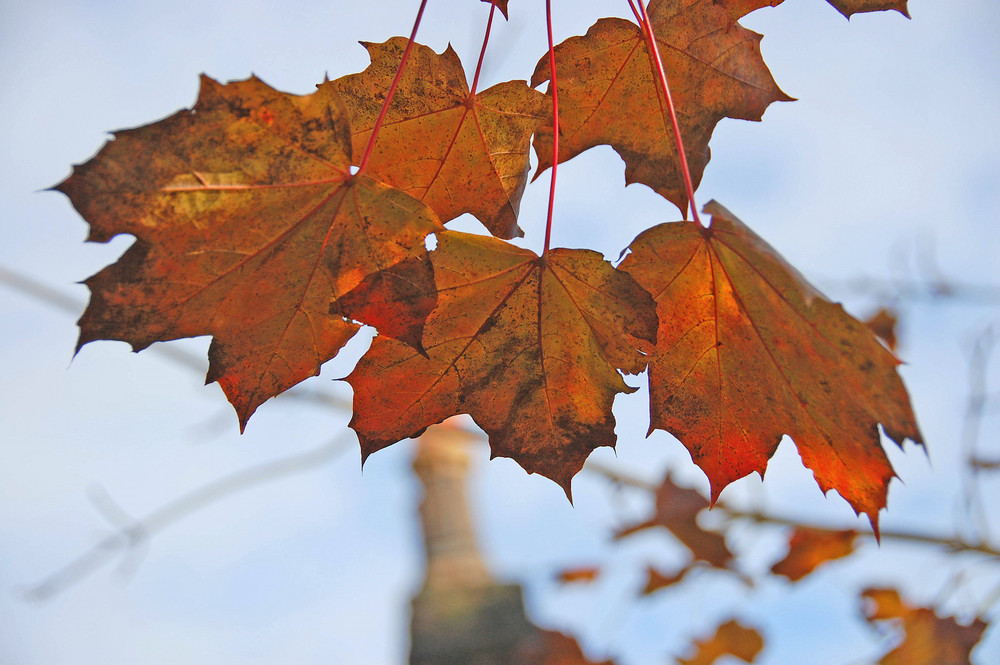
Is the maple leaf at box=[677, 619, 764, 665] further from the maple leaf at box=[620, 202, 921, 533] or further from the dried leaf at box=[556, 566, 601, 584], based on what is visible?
the maple leaf at box=[620, 202, 921, 533]

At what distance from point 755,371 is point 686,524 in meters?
2.22

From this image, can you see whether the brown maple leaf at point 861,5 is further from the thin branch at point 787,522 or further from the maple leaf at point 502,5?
the thin branch at point 787,522

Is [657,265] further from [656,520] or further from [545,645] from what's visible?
[545,645]

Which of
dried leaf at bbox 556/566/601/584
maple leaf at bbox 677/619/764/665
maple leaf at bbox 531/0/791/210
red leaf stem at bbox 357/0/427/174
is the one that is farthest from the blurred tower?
red leaf stem at bbox 357/0/427/174

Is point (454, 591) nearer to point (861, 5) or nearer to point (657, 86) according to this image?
point (657, 86)

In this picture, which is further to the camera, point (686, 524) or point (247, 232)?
point (686, 524)

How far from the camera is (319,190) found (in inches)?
32.6

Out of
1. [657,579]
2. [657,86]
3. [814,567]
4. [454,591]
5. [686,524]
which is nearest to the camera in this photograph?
[657,86]

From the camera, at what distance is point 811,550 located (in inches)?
111

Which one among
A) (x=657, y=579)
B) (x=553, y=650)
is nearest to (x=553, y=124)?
(x=657, y=579)

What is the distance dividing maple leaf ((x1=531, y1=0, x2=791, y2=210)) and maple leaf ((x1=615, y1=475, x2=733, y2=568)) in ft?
7.38

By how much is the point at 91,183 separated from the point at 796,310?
786 mm

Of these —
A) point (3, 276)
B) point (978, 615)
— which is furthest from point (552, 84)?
point (978, 615)

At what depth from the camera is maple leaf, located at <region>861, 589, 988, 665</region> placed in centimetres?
221
